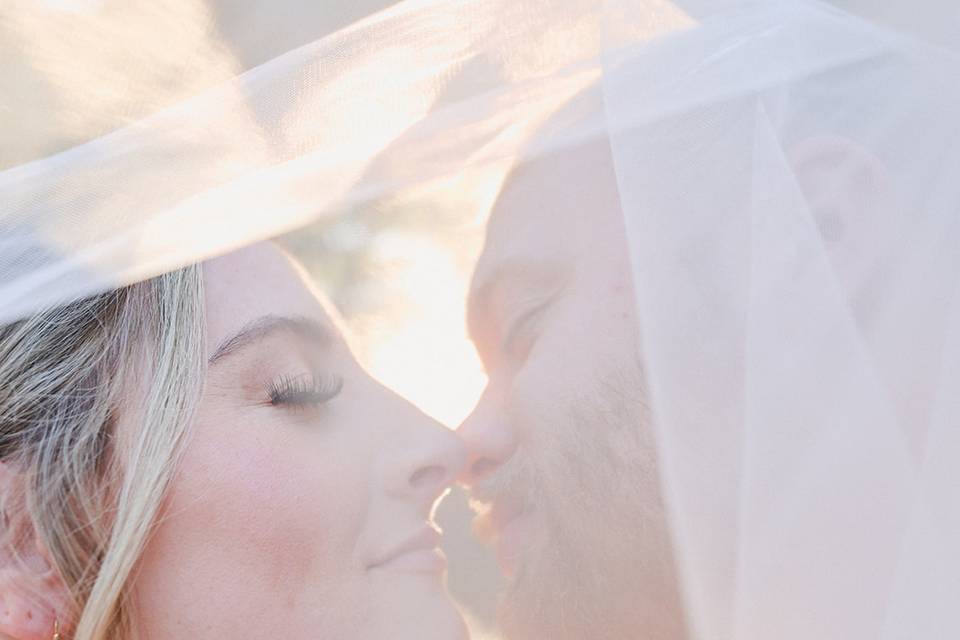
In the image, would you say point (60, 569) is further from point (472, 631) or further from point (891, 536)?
point (891, 536)

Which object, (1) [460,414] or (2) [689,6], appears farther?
(1) [460,414]

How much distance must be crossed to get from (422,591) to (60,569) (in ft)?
1.73

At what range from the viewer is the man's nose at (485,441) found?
1.84 m

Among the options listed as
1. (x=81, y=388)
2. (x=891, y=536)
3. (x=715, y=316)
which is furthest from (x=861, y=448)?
(x=81, y=388)

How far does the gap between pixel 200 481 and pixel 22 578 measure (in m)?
0.28

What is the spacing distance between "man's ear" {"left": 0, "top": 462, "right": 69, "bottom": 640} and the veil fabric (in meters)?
0.31

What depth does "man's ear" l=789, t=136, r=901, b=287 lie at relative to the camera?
1.32 metres

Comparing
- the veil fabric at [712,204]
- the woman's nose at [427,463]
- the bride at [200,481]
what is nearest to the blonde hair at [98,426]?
the bride at [200,481]

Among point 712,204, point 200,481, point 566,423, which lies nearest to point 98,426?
point 200,481

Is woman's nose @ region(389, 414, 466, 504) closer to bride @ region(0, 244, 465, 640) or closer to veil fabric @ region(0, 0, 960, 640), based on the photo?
bride @ region(0, 244, 465, 640)

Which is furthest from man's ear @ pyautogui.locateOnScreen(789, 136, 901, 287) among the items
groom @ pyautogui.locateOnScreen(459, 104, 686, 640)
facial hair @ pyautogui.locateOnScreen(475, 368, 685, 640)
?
facial hair @ pyautogui.locateOnScreen(475, 368, 685, 640)

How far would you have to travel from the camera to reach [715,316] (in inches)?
52.1

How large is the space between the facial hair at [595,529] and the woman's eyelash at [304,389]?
420 millimetres

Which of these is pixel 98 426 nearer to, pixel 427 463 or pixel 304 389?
pixel 304 389
